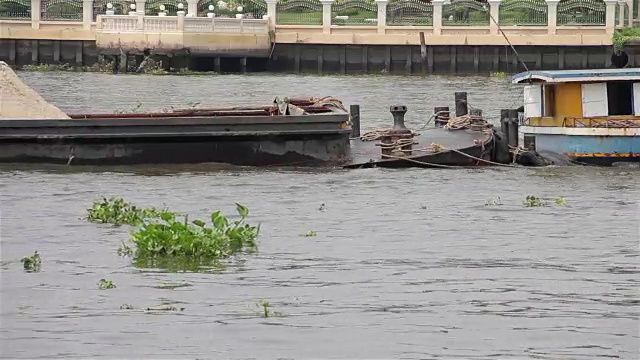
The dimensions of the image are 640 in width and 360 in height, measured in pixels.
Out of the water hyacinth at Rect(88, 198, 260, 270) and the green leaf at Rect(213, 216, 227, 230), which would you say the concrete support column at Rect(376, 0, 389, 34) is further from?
the green leaf at Rect(213, 216, 227, 230)

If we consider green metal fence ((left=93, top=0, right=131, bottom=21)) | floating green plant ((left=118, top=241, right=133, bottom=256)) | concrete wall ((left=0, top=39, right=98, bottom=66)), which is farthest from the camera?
green metal fence ((left=93, top=0, right=131, bottom=21))

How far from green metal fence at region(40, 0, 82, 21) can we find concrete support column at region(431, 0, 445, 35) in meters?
15.2

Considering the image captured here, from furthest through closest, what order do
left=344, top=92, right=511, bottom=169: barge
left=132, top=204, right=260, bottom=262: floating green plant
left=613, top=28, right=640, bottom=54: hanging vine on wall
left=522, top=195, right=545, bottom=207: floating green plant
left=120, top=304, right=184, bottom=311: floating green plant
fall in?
left=613, top=28, right=640, bottom=54: hanging vine on wall
left=344, top=92, right=511, bottom=169: barge
left=522, top=195, right=545, bottom=207: floating green plant
left=132, top=204, right=260, bottom=262: floating green plant
left=120, top=304, right=184, bottom=311: floating green plant

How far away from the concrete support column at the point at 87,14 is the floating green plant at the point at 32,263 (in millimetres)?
50561

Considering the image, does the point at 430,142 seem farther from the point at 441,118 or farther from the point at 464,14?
Answer: the point at 464,14

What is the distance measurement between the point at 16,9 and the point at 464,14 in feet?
63.6

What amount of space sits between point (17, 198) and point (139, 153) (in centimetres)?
323

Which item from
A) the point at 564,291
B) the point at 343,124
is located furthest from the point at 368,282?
the point at 343,124

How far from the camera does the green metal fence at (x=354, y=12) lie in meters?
66.0

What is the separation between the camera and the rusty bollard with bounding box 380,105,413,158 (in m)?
24.1

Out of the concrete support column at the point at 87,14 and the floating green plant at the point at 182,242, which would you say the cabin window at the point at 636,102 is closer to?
the floating green plant at the point at 182,242

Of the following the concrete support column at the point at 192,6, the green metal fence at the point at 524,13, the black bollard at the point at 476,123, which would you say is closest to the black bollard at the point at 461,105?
the black bollard at the point at 476,123

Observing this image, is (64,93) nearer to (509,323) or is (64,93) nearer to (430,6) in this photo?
(430,6)

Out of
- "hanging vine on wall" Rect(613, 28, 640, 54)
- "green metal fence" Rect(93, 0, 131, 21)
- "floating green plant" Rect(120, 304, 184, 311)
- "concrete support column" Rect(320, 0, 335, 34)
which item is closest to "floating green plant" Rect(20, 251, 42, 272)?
"floating green plant" Rect(120, 304, 184, 311)
